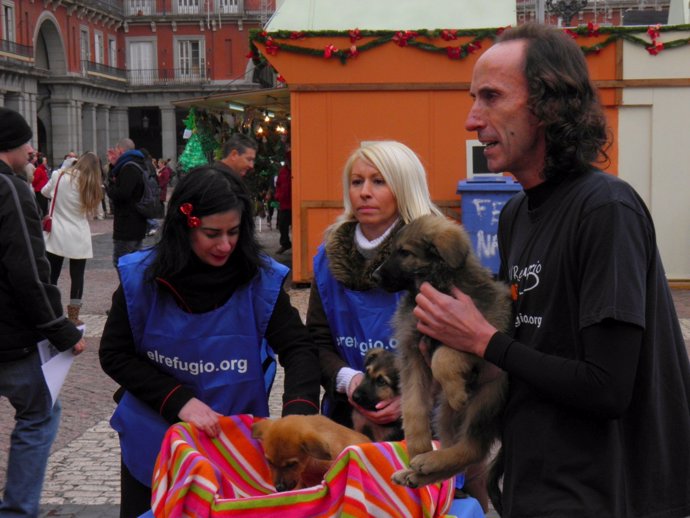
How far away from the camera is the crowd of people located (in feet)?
6.94

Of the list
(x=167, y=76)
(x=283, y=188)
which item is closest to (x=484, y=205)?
(x=283, y=188)

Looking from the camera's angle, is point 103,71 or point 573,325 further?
point 103,71

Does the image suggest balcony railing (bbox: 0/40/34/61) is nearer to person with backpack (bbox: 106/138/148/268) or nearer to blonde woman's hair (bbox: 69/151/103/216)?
person with backpack (bbox: 106/138/148/268)

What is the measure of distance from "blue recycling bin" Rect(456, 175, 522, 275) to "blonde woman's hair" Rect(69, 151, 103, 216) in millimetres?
4567

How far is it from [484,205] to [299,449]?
9.64m

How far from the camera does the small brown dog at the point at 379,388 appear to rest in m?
3.62

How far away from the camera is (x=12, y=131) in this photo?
549cm

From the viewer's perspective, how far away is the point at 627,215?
2.08 meters

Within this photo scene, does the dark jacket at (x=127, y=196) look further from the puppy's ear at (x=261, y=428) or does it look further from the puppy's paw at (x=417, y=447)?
the puppy's paw at (x=417, y=447)

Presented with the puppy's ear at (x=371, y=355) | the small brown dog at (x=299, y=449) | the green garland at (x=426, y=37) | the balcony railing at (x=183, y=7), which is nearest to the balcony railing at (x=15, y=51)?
the balcony railing at (x=183, y=7)

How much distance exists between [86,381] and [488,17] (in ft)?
24.6

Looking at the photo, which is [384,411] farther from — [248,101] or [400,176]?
[248,101]

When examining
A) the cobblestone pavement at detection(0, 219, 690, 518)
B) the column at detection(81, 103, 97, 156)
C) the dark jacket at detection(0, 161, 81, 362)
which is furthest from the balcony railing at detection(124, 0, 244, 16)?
the dark jacket at detection(0, 161, 81, 362)

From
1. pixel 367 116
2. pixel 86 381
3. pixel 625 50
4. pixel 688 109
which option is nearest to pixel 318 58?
pixel 367 116
